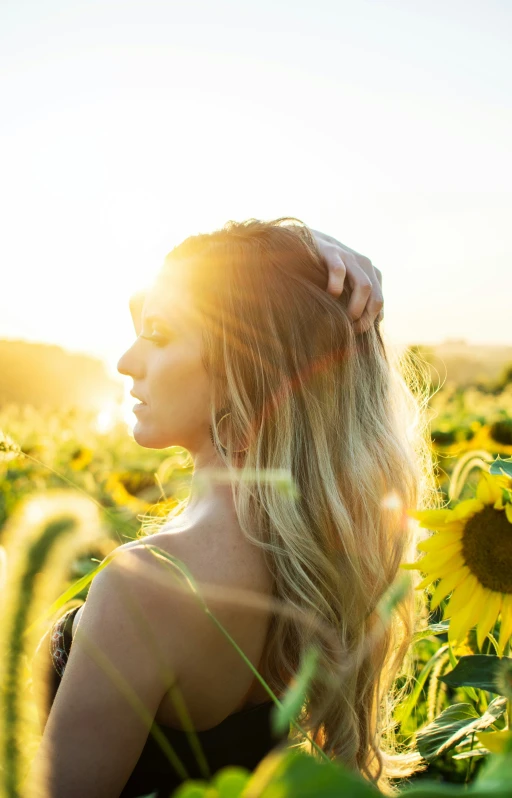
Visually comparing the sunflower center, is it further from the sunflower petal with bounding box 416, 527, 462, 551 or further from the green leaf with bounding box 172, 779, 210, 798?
the green leaf with bounding box 172, 779, 210, 798

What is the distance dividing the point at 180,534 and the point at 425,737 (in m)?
0.68

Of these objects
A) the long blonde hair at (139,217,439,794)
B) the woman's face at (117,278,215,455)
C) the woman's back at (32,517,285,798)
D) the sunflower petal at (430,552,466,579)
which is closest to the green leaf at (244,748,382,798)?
the sunflower petal at (430,552,466,579)

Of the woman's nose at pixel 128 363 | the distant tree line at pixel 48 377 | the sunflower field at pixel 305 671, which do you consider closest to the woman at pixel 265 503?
the woman's nose at pixel 128 363

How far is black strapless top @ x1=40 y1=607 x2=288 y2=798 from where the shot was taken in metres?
1.72

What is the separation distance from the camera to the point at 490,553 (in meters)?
0.83

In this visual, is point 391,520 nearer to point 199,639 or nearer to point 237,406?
point 237,406

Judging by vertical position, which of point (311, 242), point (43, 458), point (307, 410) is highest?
point (311, 242)

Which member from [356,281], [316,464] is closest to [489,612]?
[316,464]

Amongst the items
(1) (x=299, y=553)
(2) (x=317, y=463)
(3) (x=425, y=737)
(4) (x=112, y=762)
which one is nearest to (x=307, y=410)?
(2) (x=317, y=463)

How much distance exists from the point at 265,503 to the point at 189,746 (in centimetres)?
66

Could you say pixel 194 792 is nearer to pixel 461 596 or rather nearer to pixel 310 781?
pixel 310 781

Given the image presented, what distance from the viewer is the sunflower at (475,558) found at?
819mm

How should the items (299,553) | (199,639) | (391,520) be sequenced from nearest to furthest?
(199,639) < (299,553) < (391,520)

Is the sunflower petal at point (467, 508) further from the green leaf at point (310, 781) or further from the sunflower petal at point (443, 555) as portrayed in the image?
the green leaf at point (310, 781)
